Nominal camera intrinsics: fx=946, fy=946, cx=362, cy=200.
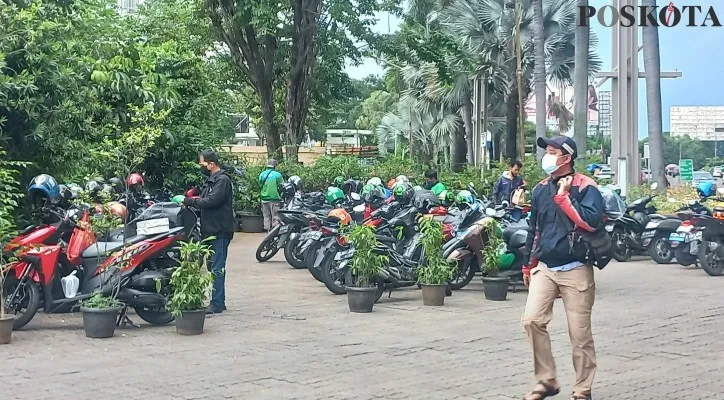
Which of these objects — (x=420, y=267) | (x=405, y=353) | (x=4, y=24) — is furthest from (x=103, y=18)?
(x=405, y=353)

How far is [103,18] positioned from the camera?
722 inches

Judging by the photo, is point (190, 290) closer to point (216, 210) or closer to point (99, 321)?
point (99, 321)

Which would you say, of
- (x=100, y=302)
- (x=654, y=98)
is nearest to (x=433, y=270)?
(x=100, y=302)

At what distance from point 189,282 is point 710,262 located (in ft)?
30.0

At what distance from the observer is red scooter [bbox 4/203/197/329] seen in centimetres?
905

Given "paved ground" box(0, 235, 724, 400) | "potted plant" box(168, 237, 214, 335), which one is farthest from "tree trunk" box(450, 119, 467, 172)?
"potted plant" box(168, 237, 214, 335)

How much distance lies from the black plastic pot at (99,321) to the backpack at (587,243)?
15.1ft

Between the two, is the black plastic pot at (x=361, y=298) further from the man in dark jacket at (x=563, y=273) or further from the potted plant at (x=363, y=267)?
the man in dark jacket at (x=563, y=273)

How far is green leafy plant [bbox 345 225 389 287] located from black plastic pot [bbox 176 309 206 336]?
2.13 meters

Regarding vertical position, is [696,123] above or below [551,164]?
above

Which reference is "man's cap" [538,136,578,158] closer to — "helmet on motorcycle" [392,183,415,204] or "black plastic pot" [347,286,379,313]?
"black plastic pot" [347,286,379,313]

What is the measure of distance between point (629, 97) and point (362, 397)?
18592mm

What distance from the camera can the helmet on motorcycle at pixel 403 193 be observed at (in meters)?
14.3

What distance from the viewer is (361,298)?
10.8 meters
